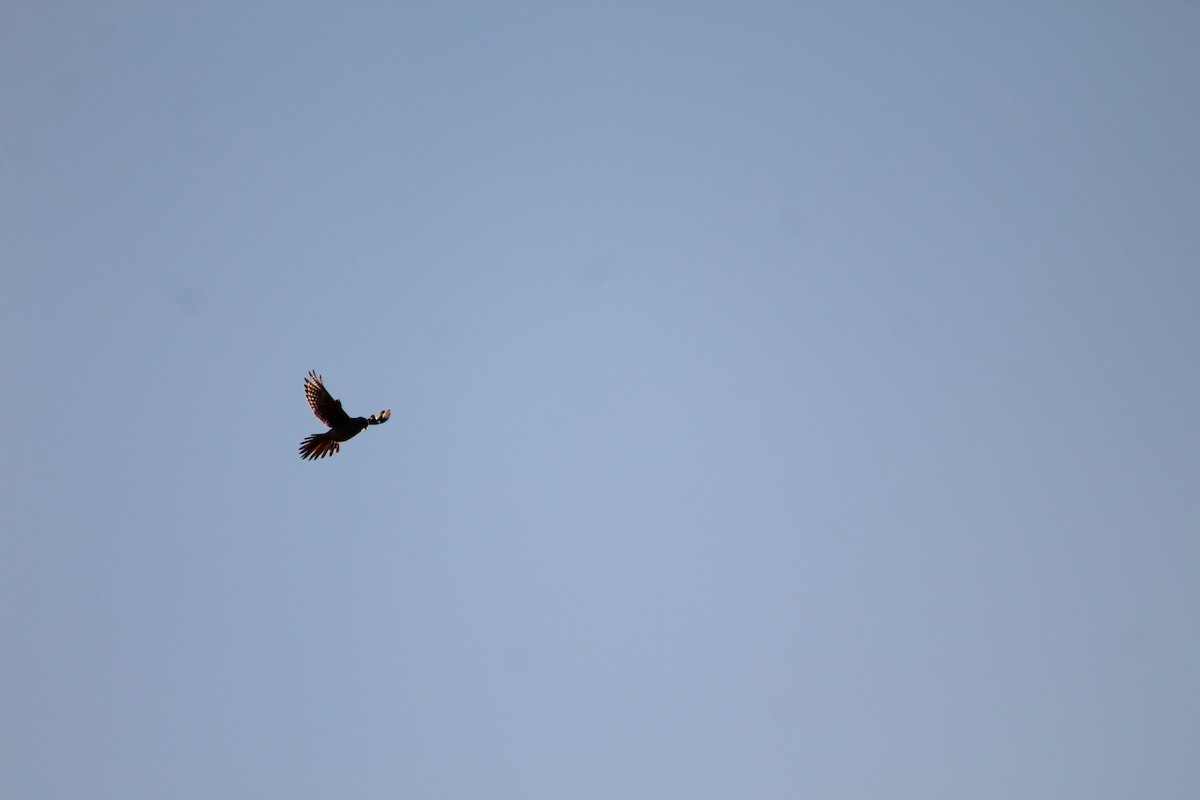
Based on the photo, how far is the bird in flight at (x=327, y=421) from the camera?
3316 cm

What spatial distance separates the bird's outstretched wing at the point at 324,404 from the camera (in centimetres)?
3338

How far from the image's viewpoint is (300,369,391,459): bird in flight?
33.2 meters

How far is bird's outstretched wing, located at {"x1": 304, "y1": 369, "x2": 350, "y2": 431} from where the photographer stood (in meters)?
33.4

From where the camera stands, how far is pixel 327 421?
33625 millimetres

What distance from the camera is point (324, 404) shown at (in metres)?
33.5

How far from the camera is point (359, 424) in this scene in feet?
109

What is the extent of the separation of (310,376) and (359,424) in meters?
1.70

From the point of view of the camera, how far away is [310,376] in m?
33.6

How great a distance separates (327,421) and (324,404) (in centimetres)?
42
